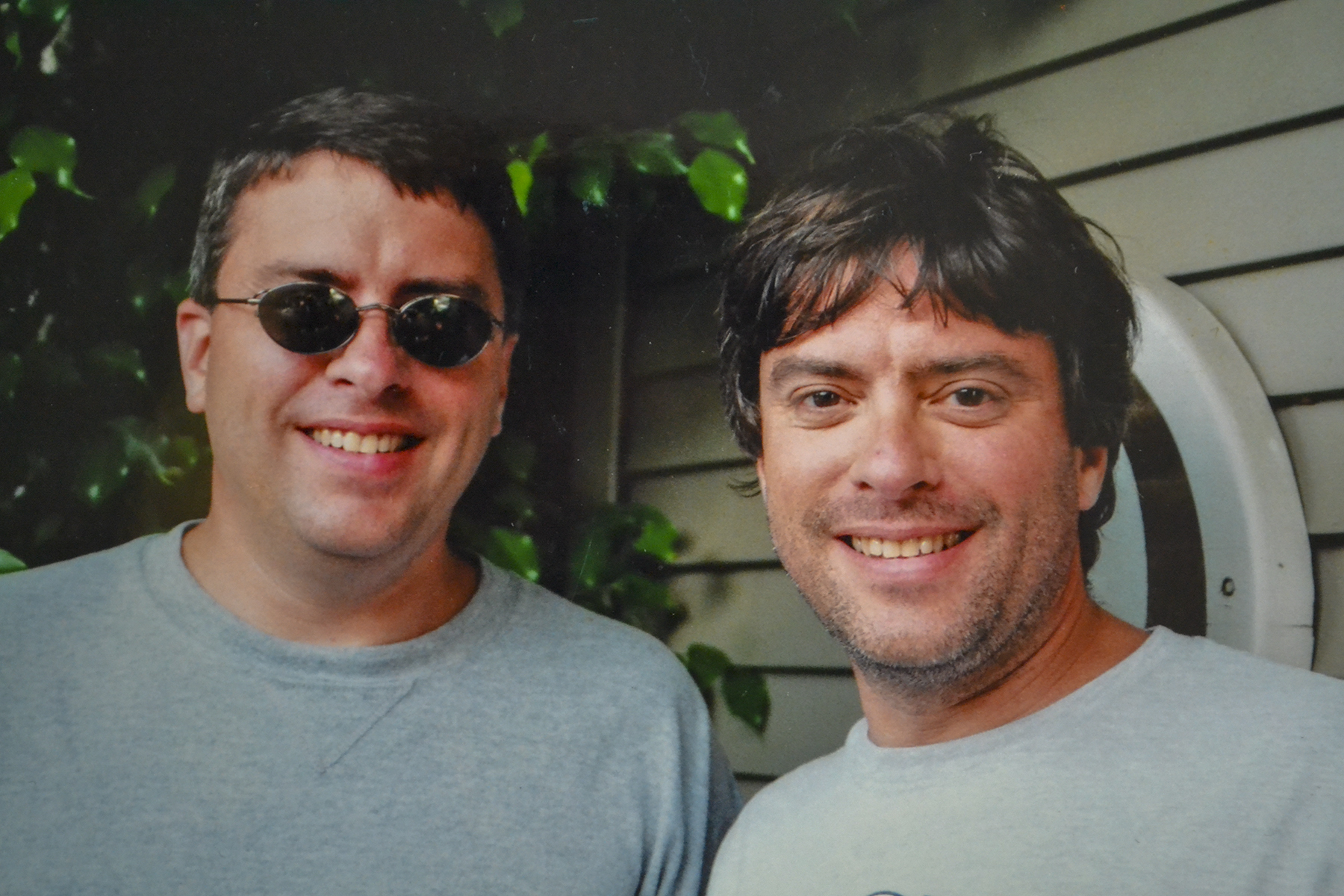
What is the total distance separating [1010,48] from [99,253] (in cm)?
128

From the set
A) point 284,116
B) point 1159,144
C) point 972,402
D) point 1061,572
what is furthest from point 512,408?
point 1159,144

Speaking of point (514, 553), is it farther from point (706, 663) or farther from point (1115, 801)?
point (1115, 801)

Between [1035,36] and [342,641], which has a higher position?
[1035,36]

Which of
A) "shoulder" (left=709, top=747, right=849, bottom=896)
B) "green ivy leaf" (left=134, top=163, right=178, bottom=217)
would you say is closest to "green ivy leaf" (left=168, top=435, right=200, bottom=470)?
"green ivy leaf" (left=134, top=163, right=178, bottom=217)

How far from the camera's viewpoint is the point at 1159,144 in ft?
4.38

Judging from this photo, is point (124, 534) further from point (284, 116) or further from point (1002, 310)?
point (1002, 310)

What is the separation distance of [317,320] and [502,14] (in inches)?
21.3

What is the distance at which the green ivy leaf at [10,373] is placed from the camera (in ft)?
5.48

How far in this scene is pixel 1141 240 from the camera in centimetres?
135

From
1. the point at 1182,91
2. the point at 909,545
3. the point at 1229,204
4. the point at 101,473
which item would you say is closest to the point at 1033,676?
the point at 909,545

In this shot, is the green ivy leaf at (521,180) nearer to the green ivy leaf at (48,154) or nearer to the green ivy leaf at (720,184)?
the green ivy leaf at (720,184)

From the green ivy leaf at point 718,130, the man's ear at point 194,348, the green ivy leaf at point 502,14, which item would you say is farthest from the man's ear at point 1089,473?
the man's ear at point 194,348

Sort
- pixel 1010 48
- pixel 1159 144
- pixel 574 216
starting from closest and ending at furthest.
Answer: pixel 1159 144
pixel 1010 48
pixel 574 216

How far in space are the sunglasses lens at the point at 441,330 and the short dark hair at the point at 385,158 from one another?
0.26ft
